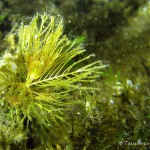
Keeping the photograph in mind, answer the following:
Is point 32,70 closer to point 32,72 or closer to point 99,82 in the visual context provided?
point 32,72

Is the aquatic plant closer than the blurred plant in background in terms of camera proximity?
Yes

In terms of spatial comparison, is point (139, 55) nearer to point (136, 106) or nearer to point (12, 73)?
point (136, 106)

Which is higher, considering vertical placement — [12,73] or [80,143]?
[12,73]

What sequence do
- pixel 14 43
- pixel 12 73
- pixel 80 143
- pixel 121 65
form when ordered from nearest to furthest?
1. pixel 12 73
2. pixel 80 143
3. pixel 14 43
4. pixel 121 65

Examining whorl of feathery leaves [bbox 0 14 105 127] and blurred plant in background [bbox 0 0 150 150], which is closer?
whorl of feathery leaves [bbox 0 14 105 127]

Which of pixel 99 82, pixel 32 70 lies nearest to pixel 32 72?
pixel 32 70

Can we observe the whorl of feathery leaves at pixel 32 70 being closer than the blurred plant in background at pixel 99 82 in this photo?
Yes

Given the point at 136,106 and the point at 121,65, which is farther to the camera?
the point at 121,65

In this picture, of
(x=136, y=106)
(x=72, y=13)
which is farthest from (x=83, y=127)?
(x=72, y=13)

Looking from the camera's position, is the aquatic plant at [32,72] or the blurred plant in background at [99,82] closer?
A: the aquatic plant at [32,72]

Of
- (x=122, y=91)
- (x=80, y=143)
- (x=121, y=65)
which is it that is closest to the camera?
(x=80, y=143)

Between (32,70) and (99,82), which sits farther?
(99,82)
